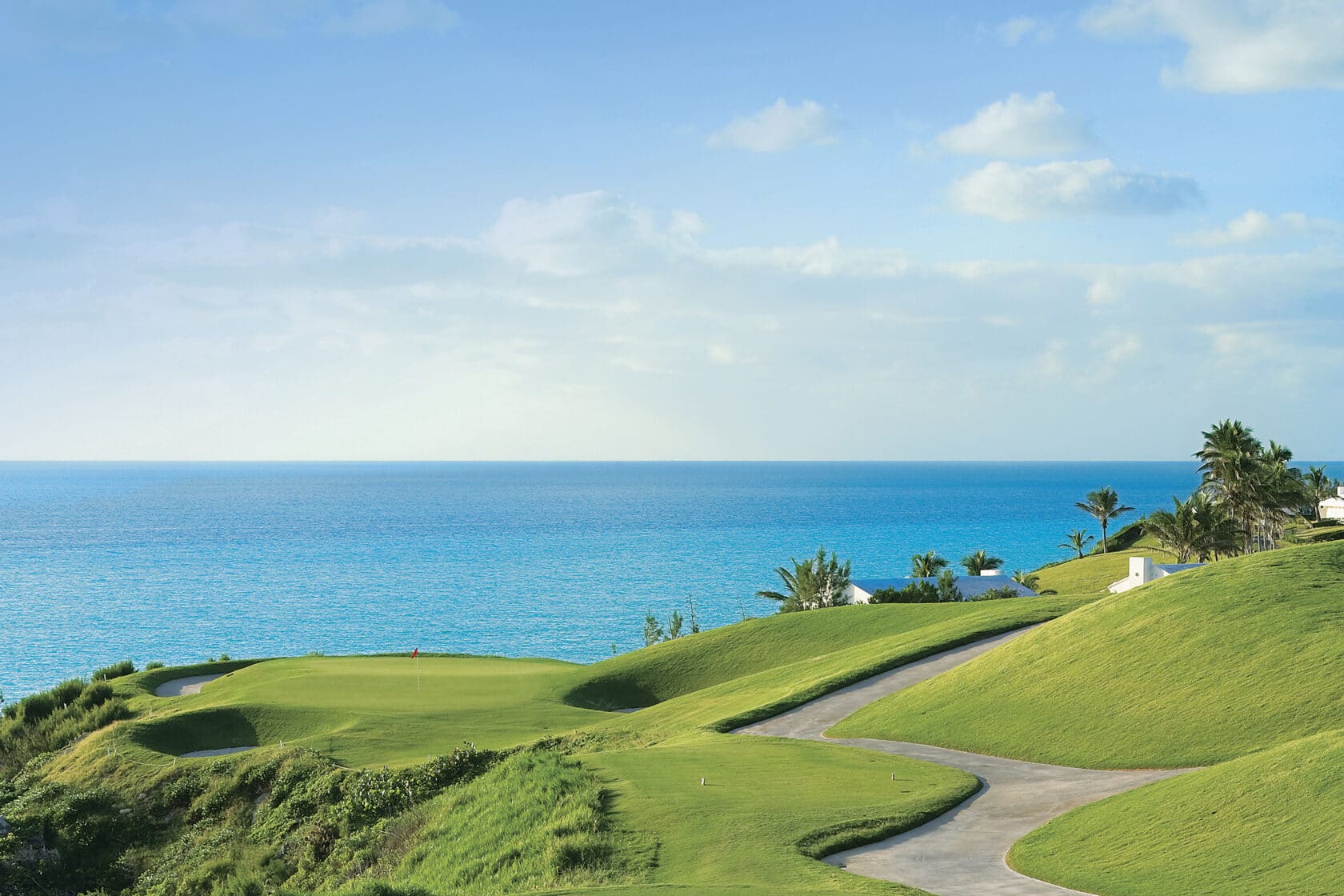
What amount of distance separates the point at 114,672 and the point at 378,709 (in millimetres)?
18147

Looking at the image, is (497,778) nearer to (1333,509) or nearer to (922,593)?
(922,593)

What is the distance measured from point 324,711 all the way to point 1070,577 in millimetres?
63138

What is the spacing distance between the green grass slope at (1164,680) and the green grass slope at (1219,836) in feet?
17.8

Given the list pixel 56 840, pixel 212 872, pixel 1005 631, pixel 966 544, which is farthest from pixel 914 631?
pixel 966 544

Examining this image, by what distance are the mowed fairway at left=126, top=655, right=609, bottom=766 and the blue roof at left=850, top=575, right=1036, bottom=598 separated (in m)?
27.3

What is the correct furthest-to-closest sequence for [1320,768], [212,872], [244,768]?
[244,768] → [212,872] → [1320,768]

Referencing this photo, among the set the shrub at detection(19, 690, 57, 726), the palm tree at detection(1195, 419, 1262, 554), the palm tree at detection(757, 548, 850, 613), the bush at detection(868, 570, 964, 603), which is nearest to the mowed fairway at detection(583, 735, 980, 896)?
the shrub at detection(19, 690, 57, 726)

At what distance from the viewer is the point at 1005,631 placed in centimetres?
3662

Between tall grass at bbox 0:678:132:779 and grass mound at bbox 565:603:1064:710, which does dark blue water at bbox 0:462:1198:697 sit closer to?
tall grass at bbox 0:678:132:779

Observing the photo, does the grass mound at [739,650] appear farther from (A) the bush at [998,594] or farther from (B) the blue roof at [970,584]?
(B) the blue roof at [970,584]

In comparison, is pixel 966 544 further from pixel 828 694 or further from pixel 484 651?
pixel 828 694

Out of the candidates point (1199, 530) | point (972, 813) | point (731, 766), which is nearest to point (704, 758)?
point (731, 766)

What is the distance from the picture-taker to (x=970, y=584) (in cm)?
6669

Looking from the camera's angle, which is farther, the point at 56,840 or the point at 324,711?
the point at 324,711
